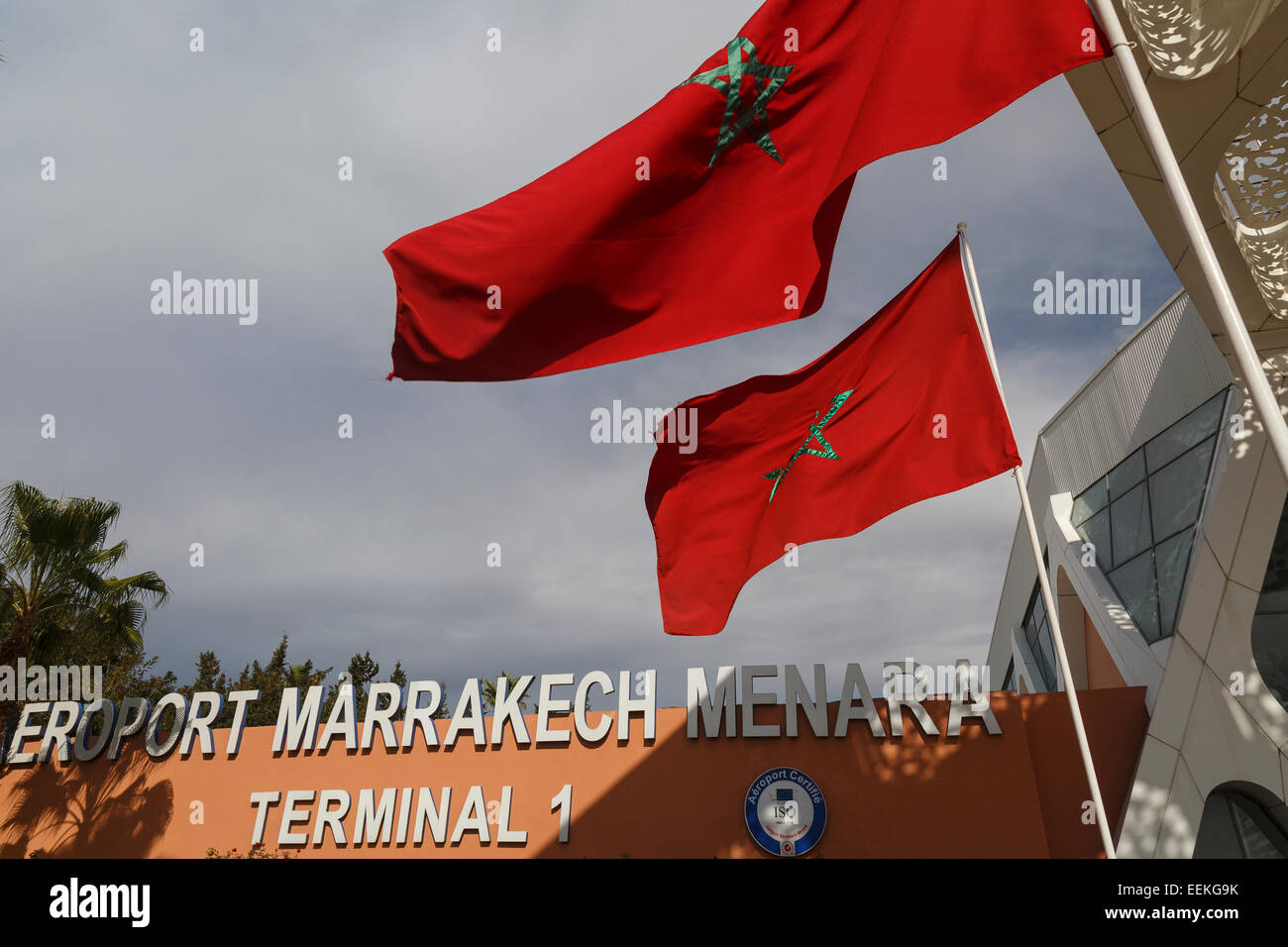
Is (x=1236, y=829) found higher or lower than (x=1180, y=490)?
lower

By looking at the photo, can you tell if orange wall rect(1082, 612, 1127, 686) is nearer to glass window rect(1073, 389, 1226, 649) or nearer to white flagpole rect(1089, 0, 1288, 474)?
glass window rect(1073, 389, 1226, 649)

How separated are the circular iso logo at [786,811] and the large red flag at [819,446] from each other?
31.2ft

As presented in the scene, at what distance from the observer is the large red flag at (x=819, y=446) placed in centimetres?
646

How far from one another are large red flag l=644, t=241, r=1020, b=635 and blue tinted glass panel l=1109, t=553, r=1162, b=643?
1108 cm

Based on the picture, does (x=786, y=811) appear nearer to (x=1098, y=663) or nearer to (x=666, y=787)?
(x=666, y=787)

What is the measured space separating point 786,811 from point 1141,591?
25.3ft

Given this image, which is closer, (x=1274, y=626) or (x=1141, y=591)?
(x=1274, y=626)

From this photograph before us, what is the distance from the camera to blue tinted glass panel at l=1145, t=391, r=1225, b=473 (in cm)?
1360

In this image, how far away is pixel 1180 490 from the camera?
14586mm

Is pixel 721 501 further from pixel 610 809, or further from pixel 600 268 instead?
pixel 610 809

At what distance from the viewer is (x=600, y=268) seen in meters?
4.83

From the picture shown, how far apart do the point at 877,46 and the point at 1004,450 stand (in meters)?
2.78

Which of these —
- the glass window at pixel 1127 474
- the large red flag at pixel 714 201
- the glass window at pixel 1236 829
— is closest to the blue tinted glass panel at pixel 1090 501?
the glass window at pixel 1127 474

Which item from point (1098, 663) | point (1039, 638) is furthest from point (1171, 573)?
point (1039, 638)
